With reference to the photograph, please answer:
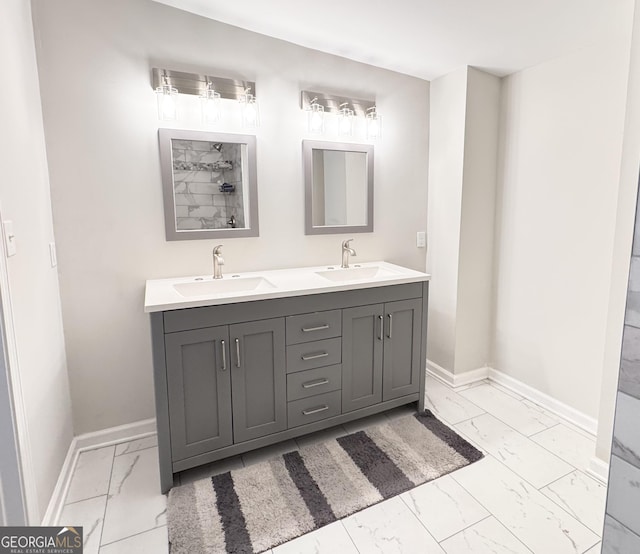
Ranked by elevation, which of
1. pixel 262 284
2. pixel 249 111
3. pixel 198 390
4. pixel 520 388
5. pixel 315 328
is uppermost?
pixel 249 111

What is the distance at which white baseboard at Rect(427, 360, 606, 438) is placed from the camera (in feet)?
7.35

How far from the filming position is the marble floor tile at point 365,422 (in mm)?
2271

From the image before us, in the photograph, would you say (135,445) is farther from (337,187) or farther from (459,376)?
(459,376)

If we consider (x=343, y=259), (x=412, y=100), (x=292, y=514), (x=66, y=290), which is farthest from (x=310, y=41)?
(x=292, y=514)

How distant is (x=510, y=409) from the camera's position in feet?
8.08

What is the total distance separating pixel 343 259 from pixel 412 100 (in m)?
1.27

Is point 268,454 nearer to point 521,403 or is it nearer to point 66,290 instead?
point 66,290

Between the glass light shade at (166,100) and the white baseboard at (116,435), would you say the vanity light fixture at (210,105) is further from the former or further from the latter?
the white baseboard at (116,435)

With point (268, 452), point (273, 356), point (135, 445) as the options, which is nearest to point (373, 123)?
point (273, 356)

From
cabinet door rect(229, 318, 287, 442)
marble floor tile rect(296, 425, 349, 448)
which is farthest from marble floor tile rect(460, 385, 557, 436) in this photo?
cabinet door rect(229, 318, 287, 442)

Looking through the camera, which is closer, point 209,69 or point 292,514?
point 292,514

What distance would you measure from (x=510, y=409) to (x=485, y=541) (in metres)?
1.14

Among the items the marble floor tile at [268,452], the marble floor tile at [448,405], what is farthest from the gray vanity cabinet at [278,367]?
the marble floor tile at [448,405]

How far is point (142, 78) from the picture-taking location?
2002 mm
